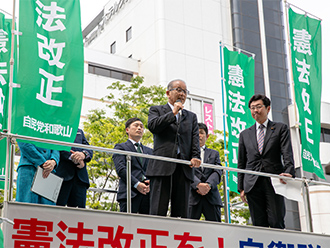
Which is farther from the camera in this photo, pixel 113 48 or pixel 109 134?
pixel 113 48

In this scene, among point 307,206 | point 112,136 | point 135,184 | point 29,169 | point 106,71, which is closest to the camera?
point 29,169

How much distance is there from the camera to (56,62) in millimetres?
6070

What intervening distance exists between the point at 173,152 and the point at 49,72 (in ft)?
5.55

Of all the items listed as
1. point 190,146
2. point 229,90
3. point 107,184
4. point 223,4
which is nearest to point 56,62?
point 190,146

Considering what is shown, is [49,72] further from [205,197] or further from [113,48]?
[113,48]

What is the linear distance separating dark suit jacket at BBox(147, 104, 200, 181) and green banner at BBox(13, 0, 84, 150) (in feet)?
3.06

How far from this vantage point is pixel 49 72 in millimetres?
5957

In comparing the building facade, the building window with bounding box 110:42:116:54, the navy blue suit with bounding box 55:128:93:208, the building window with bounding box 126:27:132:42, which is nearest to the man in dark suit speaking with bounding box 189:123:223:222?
the navy blue suit with bounding box 55:128:93:208

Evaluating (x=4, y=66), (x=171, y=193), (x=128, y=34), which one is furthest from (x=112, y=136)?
(x=128, y=34)

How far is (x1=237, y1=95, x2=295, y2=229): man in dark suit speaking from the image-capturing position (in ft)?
20.1

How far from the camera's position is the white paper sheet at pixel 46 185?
201 inches

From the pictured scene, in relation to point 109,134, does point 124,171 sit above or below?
below

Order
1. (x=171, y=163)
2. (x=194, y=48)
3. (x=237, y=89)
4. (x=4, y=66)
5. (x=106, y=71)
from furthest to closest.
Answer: (x=194, y=48) < (x=106, y=71) < (x=237, y=89) < (x=4, y=66) < (x=171, y=163)

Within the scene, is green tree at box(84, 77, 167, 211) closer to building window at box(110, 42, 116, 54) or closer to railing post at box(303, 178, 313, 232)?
railing post at box(303, 178, 313, 232)
